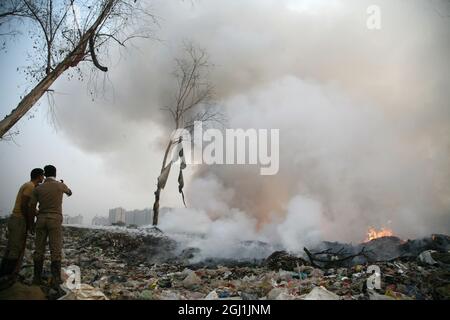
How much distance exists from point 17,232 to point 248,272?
170 inches

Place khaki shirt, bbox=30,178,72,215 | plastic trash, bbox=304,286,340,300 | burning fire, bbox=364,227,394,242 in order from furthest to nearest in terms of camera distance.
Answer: burning fire, bbox=364,227,394,242 → khaki shirt, bbox=30,178,72,215 → plastic trash, bbox=304,286,340,300

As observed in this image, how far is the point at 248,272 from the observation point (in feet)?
22.4

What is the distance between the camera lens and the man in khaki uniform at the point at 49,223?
177 inches

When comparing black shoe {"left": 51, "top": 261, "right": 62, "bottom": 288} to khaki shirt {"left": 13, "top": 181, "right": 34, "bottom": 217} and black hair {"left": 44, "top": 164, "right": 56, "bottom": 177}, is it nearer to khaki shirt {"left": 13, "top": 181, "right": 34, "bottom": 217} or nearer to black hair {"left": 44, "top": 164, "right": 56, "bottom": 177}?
khaki shirt {"left": 13, "top": 181, "right": 34, "bottom": 217}

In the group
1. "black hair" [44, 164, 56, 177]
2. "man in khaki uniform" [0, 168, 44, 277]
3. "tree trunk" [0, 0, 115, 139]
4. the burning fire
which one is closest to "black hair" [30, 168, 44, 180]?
"man in khaki uniform" [0, 168, 44, 277]

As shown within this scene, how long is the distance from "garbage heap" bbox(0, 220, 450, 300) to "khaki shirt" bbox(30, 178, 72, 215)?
110cm

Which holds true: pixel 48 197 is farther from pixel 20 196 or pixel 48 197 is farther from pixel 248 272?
pixel 248 272

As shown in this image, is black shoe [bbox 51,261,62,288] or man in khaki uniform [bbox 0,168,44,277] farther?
man in khaki uniform [bbox 0,168,44,277]

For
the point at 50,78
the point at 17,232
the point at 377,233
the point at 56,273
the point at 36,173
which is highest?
the point at 50,78

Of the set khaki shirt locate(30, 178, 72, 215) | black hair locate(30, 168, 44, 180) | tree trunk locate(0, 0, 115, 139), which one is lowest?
khaki shirt locate(30, 178, 72, 215)

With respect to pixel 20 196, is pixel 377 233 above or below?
below

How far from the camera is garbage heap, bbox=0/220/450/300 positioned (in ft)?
16.4

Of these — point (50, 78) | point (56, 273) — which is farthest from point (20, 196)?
point (50, 78)

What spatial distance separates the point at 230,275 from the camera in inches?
260
